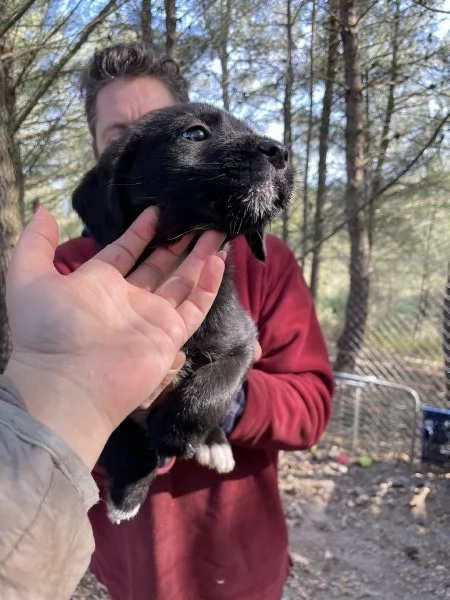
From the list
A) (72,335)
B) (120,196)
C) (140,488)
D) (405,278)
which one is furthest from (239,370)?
(405,278)

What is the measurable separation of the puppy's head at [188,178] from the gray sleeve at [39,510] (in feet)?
2.62

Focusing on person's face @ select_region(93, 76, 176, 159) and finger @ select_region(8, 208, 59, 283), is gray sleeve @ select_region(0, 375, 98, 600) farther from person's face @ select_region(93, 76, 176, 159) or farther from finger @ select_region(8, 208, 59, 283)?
person's face @ select_region(93, 76, 176, 159)

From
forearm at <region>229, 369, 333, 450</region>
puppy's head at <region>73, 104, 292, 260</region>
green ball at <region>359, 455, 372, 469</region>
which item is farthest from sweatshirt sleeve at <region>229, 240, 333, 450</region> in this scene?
green ball at <region>359, 455, 372, 469</region>

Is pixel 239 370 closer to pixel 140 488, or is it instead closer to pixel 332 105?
pixel 140 488

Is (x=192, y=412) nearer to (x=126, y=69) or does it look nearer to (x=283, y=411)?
(x=283, y=411)

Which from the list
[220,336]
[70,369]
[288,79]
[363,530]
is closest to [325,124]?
[288,79]

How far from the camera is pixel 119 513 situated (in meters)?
1.55

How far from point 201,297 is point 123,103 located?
0.95 m

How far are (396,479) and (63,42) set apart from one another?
419cm

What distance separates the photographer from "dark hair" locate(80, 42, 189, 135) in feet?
6.29

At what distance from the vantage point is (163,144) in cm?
150

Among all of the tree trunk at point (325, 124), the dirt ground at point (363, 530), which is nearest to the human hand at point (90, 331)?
the dirt ground at point (363, 530)

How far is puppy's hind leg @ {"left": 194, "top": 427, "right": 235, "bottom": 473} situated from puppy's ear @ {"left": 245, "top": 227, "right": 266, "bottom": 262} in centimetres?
55

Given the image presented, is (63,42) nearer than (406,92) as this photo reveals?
Yes
